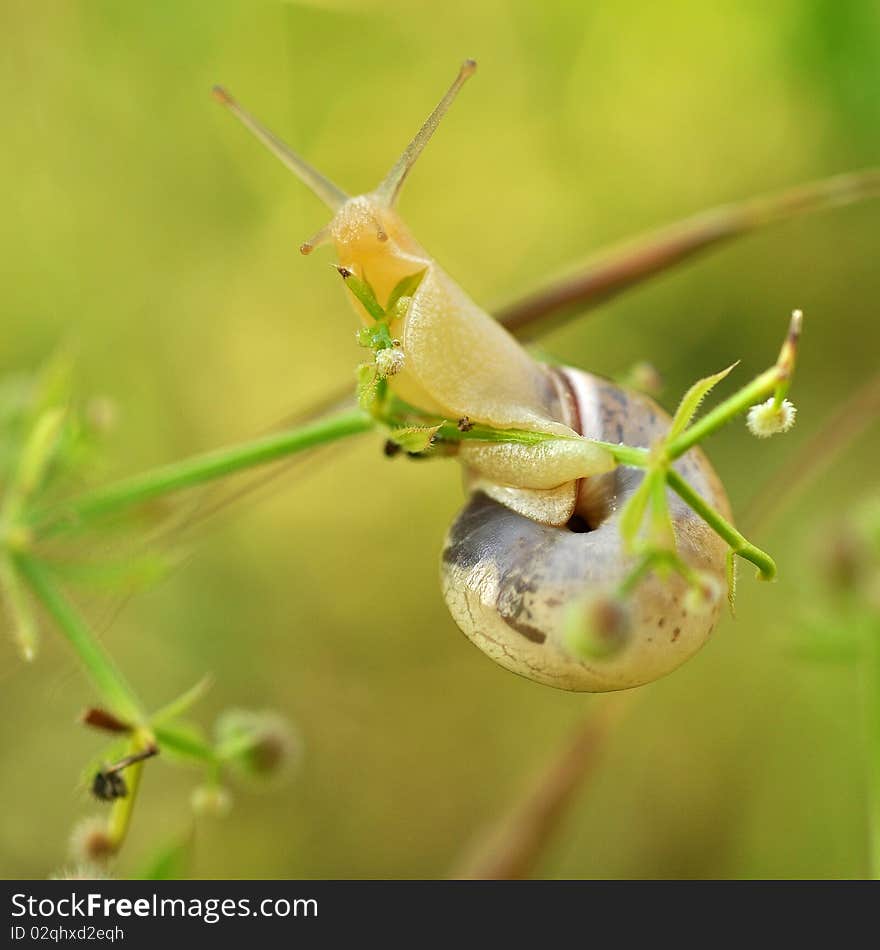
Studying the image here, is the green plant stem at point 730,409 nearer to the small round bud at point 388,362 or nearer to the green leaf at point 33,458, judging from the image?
the small round bud at point 388,362

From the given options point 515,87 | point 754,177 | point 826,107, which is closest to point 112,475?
point 515,87

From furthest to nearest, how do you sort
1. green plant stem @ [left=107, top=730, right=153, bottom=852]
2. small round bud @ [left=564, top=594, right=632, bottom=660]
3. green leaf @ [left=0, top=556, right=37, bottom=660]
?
green leaf @ [left=0, top=556, right=37, bottom=660]
green plant stem @ [left=107, top=730, right=153, bottom=852]
small round bud @ [left=564, top=594, right=632, bottom=660]

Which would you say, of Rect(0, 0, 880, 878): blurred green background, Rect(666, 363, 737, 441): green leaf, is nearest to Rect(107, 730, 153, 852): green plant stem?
Rect(666, 363, 737, 441): green leaf

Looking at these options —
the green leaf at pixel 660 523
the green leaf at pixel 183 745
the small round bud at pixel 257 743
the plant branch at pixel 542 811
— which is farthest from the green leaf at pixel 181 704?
the plant branch at pixel 542 811

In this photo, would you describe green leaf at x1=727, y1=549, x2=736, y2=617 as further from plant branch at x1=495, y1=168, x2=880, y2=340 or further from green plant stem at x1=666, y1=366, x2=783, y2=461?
plant branch at x1=495, y1=168, x2=880, y2=340

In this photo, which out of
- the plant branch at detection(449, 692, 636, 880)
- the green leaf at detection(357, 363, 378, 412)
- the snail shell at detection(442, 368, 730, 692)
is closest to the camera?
the snail shell at detection(442, 368, 730, 692)

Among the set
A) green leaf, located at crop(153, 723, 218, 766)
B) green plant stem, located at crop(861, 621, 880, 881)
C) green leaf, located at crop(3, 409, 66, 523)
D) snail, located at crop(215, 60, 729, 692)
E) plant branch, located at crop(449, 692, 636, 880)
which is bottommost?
plant branch, located at crop(449, 692, 636, 880)
